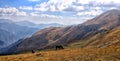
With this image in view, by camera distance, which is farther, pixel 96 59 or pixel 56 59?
pixel 56 59

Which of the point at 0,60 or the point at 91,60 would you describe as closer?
the point at 91,60

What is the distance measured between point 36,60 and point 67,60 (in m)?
6.99

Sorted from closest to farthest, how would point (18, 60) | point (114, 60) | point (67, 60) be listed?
point (114, 60)
point (67, 60)
point (18, 60)

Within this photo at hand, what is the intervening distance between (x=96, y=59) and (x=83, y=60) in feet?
8.22

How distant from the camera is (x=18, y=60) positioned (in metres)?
53.4

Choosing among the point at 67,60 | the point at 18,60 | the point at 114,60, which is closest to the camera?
the point at 114,60

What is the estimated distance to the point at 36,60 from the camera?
5172 cm

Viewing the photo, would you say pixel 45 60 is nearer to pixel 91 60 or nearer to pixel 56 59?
pixel 56 59

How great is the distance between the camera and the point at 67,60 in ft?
160

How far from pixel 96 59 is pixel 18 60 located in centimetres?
1702

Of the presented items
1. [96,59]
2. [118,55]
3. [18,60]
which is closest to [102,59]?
[96,59]

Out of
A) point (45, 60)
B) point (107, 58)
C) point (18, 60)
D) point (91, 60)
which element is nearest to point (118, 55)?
point (107, 58)

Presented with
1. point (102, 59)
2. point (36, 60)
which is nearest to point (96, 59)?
point (102, 59)

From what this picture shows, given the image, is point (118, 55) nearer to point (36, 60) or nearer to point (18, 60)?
point (36, 60)
